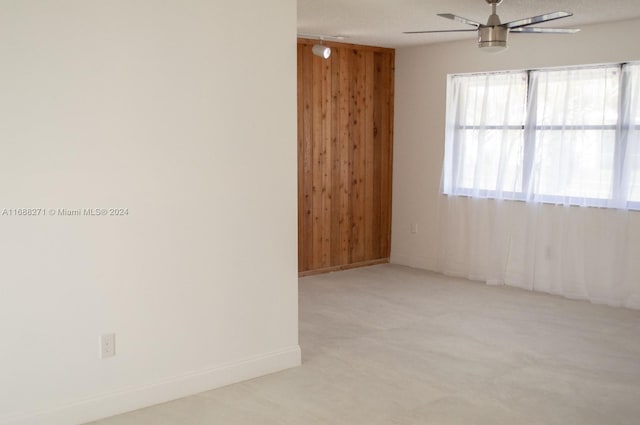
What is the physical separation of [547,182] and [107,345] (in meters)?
4.36

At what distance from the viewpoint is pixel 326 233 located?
6.70 meters

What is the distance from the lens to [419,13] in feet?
16.2

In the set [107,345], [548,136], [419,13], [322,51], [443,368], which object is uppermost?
[419,13]

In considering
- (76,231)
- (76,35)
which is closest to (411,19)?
(76,35)

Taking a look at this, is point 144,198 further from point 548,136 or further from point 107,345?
point 548,136

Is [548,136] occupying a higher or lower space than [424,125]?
lower

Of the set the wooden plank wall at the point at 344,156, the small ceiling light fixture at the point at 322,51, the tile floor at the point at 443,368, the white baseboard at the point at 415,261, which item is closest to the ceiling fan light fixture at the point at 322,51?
the small ceiling light fixture at the point at 322,51

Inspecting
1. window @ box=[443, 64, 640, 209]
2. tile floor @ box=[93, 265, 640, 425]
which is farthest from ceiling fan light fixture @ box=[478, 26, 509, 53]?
tile floor @ box=[93, 265, 640, 425]

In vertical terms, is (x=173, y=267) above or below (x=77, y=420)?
above

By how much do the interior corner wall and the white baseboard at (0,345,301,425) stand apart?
339 cm

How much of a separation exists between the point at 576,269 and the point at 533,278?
0.44m

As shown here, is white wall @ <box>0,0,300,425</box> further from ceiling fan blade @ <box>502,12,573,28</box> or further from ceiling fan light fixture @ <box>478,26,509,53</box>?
ceiling fan blade @ <box>502,12,573,28</box>

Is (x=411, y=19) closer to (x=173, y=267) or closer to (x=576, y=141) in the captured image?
(x=576, y=141)

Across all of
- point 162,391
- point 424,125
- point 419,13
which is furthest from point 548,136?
point 162,391
